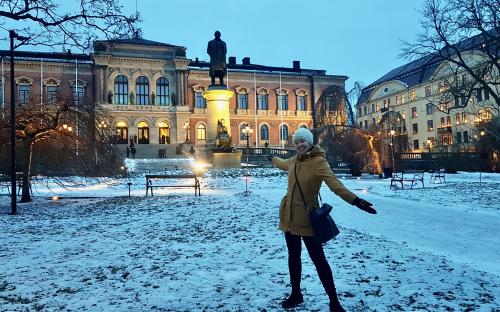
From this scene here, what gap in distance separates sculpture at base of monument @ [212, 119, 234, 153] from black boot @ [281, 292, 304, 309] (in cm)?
2829

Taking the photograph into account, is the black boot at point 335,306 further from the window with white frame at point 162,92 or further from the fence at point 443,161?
the window with white frame at point 162,92

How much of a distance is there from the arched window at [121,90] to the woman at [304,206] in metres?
64.0

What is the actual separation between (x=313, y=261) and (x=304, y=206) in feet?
1.96

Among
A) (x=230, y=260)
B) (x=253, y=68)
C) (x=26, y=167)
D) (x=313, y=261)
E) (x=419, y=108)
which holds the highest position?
(x=253, y=68)

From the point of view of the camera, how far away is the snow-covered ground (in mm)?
5160

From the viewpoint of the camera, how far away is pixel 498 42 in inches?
742

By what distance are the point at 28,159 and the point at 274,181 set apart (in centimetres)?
1370

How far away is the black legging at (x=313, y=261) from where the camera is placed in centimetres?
461

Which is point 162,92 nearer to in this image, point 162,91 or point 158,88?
point 162,91

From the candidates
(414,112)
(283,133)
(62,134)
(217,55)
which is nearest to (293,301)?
(62,134)

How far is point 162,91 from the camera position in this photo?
220ft

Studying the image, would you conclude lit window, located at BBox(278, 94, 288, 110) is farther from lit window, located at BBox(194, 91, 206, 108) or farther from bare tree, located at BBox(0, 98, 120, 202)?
bare tree, located at BBox(0, 98, 120, 202)

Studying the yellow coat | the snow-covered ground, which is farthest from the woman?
the snow-covered ground

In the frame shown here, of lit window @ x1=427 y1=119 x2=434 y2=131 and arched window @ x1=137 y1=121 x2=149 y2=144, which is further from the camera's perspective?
lit window @ x1=427 y1=119 x2=434 y2=131
